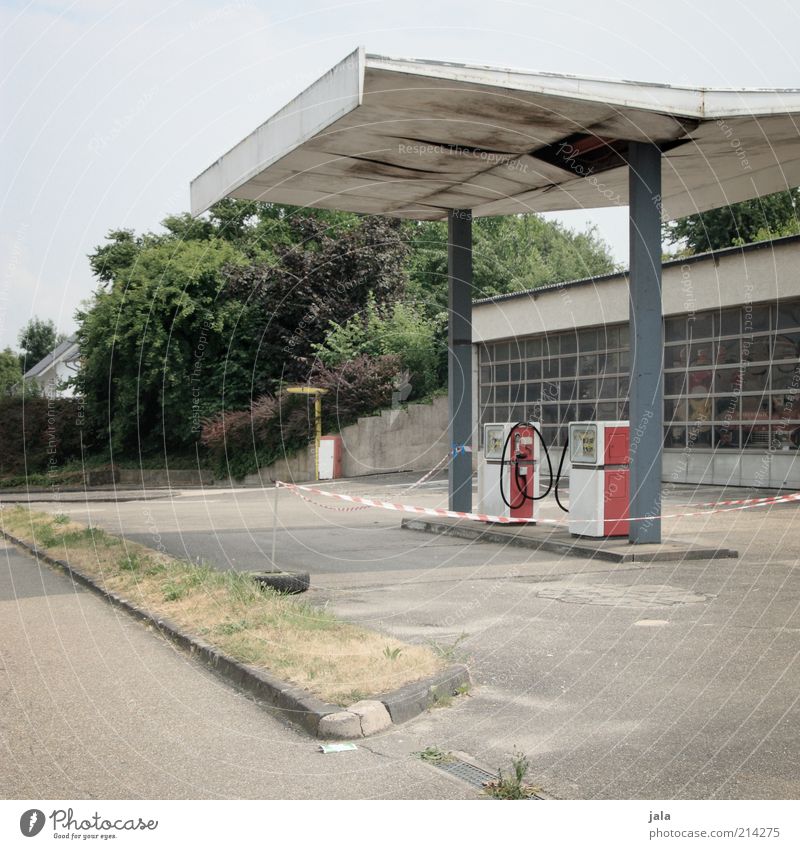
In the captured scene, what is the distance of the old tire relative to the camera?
1028 centimetres

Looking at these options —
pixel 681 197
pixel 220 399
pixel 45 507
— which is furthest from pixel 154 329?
Answer: pixel 681 197

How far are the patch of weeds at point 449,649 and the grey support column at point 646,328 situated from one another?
572 centimetres

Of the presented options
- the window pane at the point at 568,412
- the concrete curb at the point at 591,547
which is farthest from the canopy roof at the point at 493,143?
the window pane at the point at 568,412

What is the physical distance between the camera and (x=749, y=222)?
42375 mm

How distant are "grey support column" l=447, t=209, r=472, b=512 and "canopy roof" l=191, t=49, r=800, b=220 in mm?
602

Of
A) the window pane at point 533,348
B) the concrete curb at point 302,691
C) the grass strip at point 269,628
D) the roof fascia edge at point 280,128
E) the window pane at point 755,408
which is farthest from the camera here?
the window pane at point 533,348

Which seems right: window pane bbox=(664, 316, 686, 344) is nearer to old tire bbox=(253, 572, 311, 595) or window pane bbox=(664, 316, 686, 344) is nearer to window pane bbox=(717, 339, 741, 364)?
window pane bbox=(717, 339, 741, 364)

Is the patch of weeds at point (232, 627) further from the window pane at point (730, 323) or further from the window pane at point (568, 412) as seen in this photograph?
the window pane at point (568, 412)

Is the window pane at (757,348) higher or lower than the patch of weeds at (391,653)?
higher

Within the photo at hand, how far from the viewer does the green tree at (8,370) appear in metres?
70.9

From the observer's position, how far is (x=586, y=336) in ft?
94.4

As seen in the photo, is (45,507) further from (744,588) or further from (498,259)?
(498,259)

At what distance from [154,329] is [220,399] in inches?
144

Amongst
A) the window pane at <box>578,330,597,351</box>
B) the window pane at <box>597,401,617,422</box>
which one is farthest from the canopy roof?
the window pane at <box>578,330,597,351</box>
